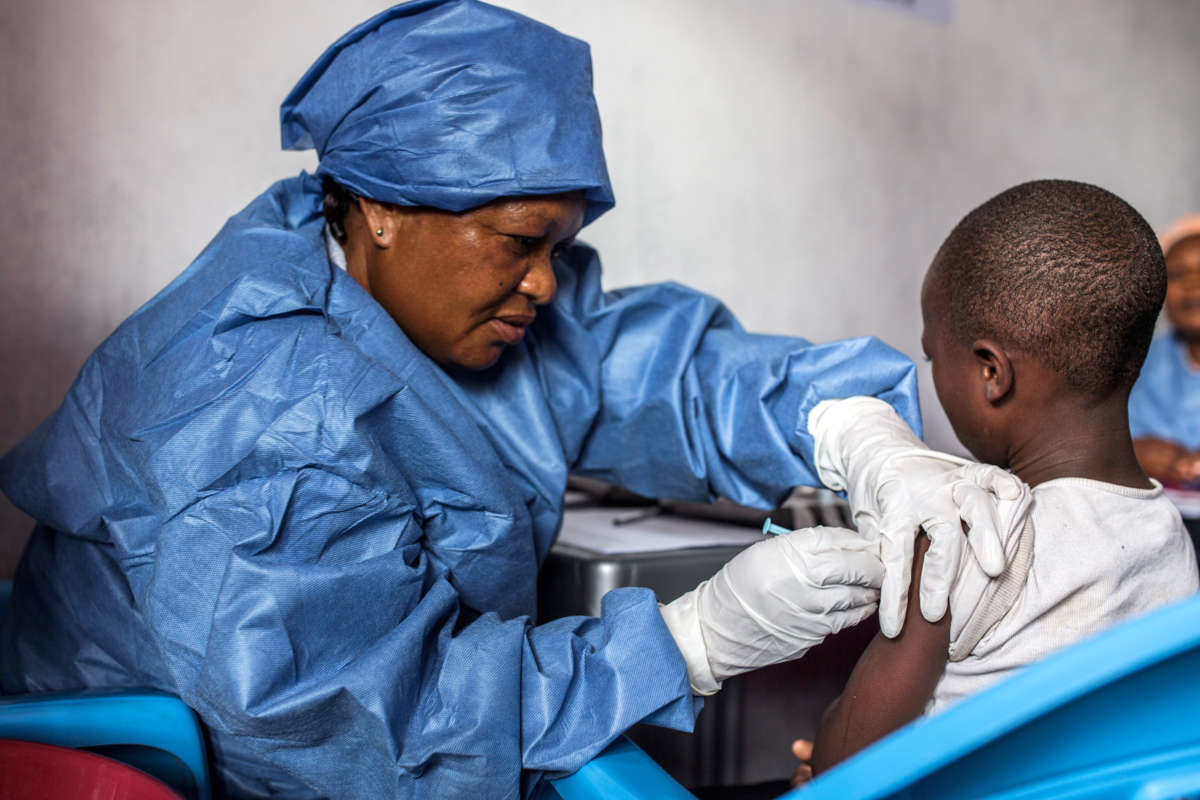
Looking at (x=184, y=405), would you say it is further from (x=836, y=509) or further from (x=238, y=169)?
(x=836, y=509)

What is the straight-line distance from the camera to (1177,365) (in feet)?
7.61

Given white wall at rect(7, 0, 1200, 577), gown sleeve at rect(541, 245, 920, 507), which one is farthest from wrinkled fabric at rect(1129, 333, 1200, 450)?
gown sleeve at rect(541, 245, 920, 507)

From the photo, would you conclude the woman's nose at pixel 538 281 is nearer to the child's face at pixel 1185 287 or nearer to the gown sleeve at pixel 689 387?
the gown sleeve at pixel 689 387

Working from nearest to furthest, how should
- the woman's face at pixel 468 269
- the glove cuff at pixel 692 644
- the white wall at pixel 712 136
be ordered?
the glove cuff at pixel 692 644 → the woman's face at pixel 468 269 → the white wall at pixel 712 136

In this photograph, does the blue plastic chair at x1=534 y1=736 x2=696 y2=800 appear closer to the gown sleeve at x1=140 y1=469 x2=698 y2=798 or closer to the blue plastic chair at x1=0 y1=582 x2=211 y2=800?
the gown sleeve at x1=140 y1=469 x2=698 y2=798

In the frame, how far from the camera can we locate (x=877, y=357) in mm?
1112

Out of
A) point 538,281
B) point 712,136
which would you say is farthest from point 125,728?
point 712,136

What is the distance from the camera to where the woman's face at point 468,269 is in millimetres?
947

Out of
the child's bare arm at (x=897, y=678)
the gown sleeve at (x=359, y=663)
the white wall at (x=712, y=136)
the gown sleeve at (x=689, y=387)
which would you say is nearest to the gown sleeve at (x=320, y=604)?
the gown sleeve at (x=359, y=663)

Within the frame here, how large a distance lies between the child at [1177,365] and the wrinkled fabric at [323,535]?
1521 mm

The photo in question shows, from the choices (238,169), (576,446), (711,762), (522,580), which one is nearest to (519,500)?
(522,580)

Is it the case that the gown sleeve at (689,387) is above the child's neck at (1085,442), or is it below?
below

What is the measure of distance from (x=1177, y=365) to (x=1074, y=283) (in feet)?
5.89

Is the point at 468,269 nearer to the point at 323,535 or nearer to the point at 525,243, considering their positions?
the point at 525,243
